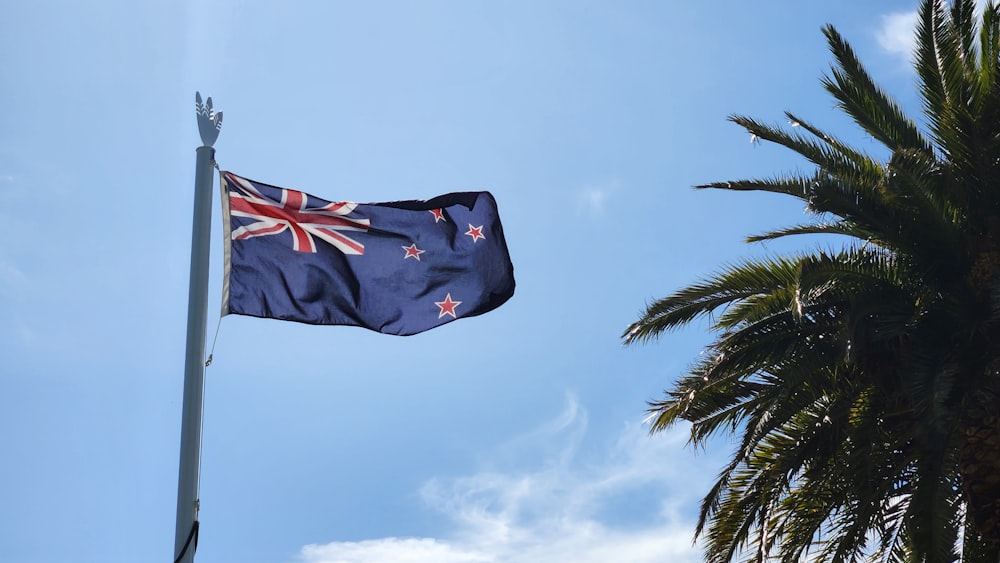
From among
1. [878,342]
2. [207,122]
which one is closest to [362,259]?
[207,122]

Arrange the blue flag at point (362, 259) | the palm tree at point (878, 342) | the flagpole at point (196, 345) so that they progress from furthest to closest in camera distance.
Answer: the palm tree at point (878, 342)
the blue flag at point (362, 259)
the flagpole at point (196, 345)

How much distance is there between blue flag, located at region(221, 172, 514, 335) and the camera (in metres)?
10.1

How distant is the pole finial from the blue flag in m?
0.70

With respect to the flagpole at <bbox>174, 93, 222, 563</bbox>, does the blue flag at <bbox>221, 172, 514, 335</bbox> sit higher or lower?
higher

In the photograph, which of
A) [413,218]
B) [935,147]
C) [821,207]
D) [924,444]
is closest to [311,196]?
[413,218]

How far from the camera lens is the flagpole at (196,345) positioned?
8102mm

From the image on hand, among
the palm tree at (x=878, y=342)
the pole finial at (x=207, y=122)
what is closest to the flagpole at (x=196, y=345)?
the pole finial at (x=207, y=122)

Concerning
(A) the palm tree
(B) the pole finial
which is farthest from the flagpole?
(A) the palm tree

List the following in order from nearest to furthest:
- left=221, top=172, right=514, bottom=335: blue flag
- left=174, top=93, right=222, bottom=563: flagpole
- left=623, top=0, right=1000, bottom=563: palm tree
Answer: left=174, top=93, right=222, bottom=563: flagpole, left=221, top=172, right=514, bottom=335: blue flag, left=623, top=0, right=1000, bottom=563: palm tree

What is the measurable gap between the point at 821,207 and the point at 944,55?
9.60ft

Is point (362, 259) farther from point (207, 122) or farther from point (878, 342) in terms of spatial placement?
point (878, 342)

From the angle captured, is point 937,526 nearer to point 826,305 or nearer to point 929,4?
point 826,305

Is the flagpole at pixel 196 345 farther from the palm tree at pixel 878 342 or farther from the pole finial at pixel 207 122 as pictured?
the palm tree at pixel 878 342

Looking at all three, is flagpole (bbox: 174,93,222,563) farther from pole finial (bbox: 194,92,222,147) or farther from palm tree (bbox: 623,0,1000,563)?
palm tree (bbox: 623,0,1000,563)
